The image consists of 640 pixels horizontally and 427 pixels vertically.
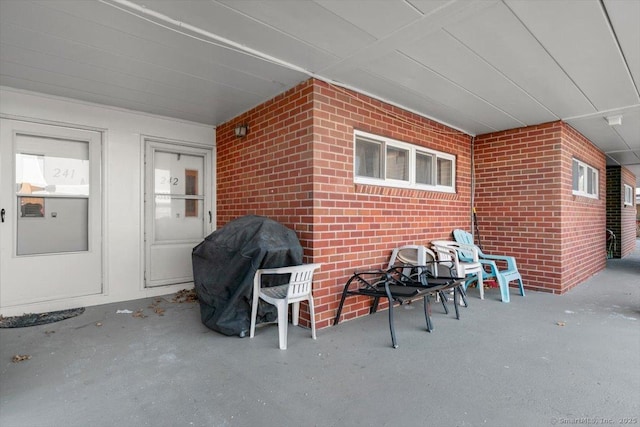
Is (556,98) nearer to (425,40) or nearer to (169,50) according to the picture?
(425,40)

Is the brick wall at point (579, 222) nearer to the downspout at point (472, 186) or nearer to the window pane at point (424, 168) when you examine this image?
the downspout at point (472, 186)

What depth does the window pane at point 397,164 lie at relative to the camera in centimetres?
439

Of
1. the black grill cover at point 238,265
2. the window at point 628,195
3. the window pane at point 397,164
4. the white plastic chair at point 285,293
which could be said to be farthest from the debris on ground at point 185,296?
the window at point 628,195

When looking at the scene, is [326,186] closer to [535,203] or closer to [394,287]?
[394,287]

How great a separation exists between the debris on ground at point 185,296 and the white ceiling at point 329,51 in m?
2.55

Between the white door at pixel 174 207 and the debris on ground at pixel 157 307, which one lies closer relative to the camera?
the debris on ground at pixel 157 307

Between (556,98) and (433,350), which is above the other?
(556,98)

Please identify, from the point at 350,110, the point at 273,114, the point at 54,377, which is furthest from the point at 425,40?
the point at 54,377

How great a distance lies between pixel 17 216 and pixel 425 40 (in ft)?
15.5

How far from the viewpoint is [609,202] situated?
9.77 meters

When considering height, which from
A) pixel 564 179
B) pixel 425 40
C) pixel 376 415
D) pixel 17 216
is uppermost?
pixel 425 40

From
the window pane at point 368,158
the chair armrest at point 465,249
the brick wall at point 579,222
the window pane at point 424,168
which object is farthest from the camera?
the brick wall at point 579,222

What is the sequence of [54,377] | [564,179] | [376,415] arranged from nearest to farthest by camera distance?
1. [376,415]
2. [54,377]
3. [564,179]

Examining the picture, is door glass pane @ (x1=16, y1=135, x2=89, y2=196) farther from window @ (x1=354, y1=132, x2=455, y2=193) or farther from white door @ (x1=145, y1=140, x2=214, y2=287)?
window @ (x1=354, y1=132, x2=455, y2=193)
